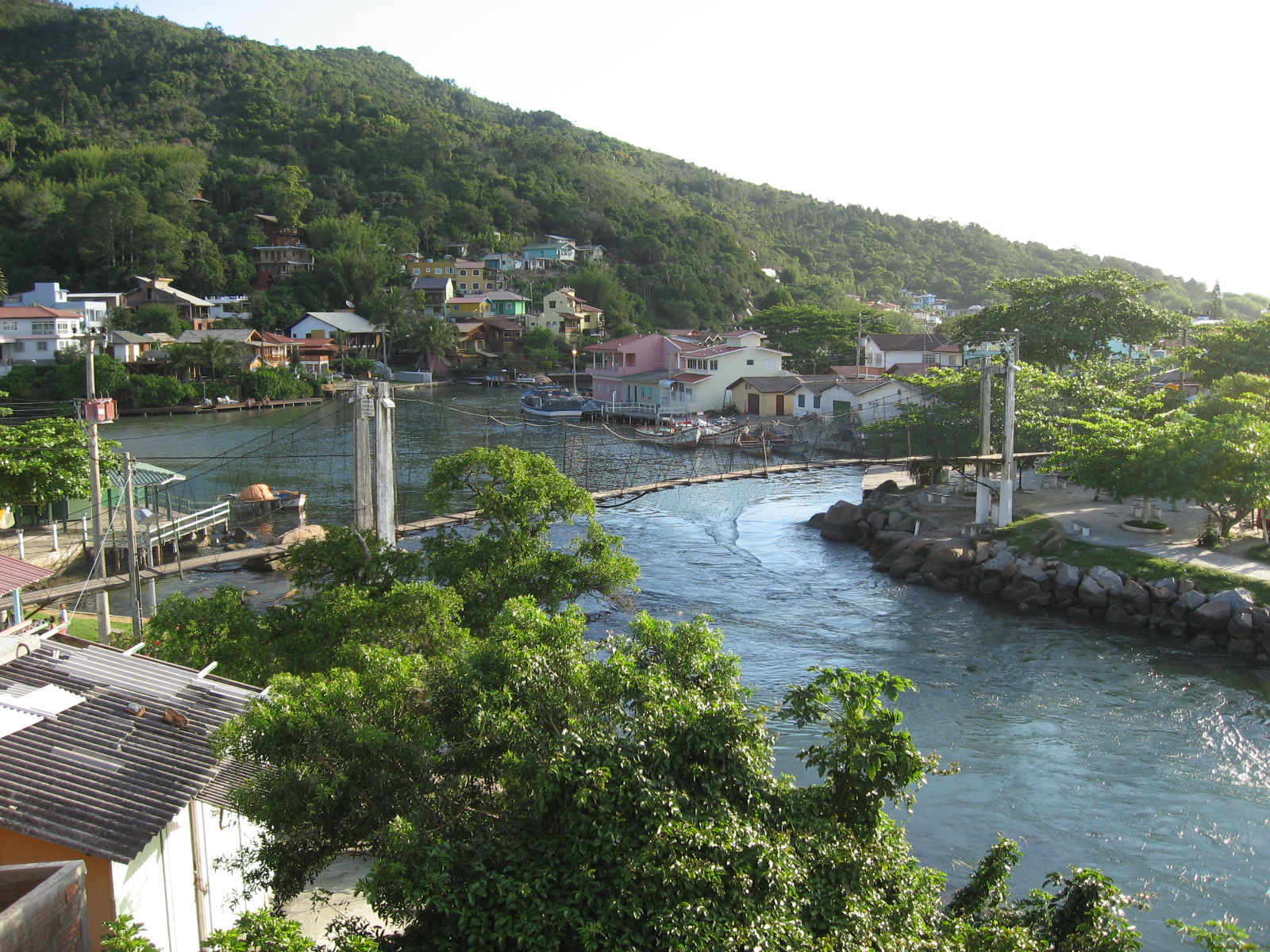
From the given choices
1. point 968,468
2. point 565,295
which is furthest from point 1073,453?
point 565,295

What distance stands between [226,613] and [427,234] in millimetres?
44752

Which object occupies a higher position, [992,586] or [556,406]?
[556,406]

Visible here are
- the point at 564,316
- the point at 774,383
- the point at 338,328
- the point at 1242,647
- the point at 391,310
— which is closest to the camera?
the point at 1242,647

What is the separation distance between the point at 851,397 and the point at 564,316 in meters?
18.6

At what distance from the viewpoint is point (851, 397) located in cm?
2516

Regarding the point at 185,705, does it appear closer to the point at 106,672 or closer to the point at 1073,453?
the point at 106,672

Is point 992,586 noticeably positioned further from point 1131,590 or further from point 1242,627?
point 1242,627

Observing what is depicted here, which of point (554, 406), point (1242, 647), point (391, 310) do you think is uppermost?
point (391, 310)

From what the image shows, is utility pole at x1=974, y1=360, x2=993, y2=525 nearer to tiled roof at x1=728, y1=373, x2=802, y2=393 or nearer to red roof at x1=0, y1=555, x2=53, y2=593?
red roof at x1=0, y1=555, x2=53, y2=593

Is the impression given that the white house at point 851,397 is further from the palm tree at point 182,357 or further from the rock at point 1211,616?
the palm tree at point 182,357

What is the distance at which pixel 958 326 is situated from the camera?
82.5 feet

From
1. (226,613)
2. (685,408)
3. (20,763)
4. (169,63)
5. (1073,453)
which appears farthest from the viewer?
(169,63)

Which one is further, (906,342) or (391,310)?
(391,310)

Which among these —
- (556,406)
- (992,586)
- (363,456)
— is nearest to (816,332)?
(556,406)
